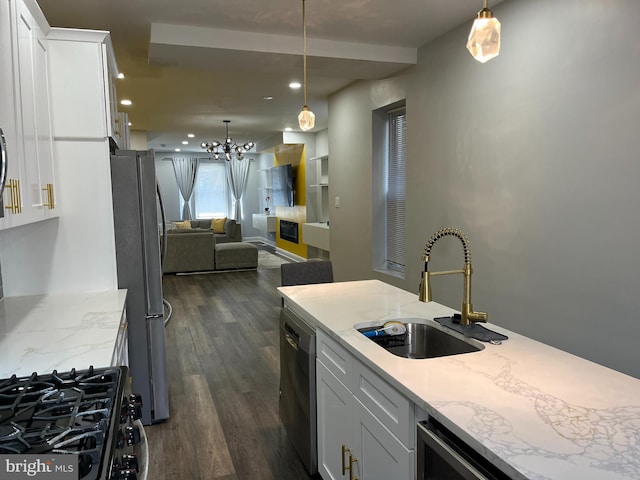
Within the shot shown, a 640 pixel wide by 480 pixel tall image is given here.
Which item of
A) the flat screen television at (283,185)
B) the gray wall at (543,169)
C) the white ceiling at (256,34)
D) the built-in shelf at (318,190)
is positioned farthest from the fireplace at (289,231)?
the gray wall at (543,169)

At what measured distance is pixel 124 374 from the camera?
152 cm

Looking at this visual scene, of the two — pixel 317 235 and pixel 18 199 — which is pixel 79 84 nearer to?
pixel 18 199

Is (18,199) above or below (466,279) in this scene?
above

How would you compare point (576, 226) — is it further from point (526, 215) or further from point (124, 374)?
point (124, 374)

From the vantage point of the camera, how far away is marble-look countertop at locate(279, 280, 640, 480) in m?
0.99

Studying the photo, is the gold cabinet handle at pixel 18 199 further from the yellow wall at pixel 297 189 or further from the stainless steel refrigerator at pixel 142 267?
the yellow wall at pixel 297 189

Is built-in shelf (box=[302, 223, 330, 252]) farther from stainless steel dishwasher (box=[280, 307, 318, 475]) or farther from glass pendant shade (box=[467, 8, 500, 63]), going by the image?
glass pendant shade (box=[467, 8, 500, 63])

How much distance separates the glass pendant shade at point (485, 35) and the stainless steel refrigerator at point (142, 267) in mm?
1936

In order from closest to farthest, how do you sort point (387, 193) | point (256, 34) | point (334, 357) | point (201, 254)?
1. point (334, 357)
2. point (256, 34)
3. point (387, 193)
4. point (201, 254)

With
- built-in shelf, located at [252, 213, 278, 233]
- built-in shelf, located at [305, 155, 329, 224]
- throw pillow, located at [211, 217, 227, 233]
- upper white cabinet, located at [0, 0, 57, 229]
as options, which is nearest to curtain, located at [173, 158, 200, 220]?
built-in shelf, located at [252, 213, 278, 233]

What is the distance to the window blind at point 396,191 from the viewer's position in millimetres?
4777

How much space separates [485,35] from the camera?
161 cm

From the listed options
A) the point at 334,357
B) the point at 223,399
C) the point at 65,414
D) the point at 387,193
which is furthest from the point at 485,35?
the point at 387,193

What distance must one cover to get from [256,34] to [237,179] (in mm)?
10344
